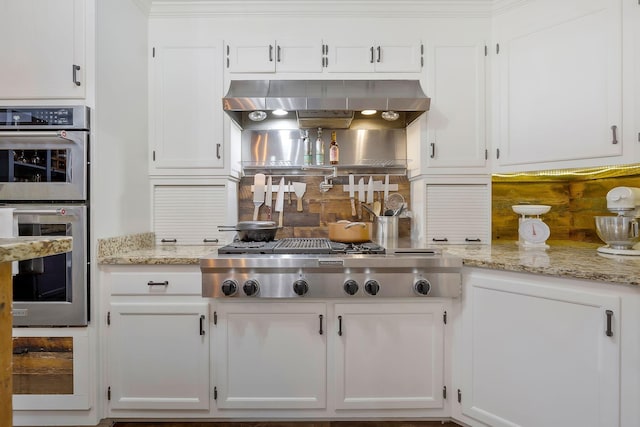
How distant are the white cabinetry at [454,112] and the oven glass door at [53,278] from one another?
6.68 ft

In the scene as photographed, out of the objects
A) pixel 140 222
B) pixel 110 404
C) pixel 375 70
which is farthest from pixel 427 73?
pixel 110 404

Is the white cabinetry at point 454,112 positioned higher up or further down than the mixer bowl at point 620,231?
higher up

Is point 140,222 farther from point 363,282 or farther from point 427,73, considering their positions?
point 427,73

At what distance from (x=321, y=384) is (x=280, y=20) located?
224 cm

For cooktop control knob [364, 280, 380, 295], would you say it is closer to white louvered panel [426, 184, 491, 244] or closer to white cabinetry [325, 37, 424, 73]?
white louvered panel [426, 184, 491, 244]

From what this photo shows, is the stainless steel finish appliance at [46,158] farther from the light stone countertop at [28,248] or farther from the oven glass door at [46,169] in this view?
the light stone countertop at [28,248]

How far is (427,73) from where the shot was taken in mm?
2098

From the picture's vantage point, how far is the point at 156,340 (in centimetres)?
168

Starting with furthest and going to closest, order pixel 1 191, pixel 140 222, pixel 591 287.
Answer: pixel 140 222 → pixel 1 191 → pixel 591 287

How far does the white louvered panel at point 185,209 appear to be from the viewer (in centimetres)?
217

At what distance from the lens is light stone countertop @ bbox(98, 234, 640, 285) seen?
129cm

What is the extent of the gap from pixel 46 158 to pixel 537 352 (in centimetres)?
256

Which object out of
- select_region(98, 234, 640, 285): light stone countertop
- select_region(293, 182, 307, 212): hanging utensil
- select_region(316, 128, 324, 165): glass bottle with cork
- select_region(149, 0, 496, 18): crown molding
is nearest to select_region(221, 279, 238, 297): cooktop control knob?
select_region(98, 234, 640, 285): light stone countertop

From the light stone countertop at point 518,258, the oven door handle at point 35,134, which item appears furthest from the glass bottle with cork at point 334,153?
the oven door handle at point 35,134
